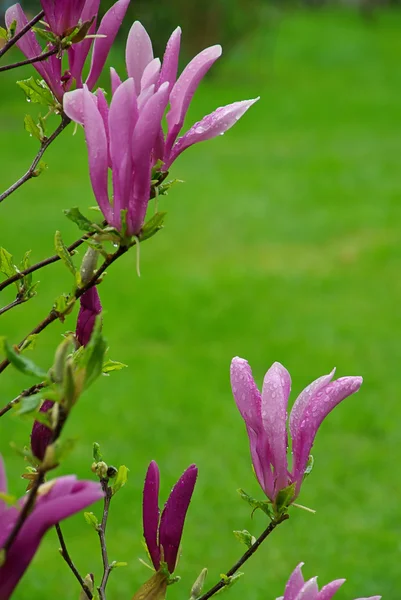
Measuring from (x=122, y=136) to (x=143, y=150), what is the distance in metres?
0.02

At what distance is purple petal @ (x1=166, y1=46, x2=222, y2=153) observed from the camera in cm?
73

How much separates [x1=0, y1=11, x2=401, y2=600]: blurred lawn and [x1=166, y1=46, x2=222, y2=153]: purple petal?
160mm

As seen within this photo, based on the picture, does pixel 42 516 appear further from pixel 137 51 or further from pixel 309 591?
pixel 137 51

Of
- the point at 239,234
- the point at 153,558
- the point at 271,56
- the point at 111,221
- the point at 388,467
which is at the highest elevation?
the point at 111,221

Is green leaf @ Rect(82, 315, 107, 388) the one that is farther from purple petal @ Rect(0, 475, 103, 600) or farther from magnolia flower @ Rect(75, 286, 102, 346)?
magnolia flower @ Rect(75, 286, 102, 346)

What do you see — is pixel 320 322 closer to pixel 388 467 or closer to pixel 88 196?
pixel 388 467

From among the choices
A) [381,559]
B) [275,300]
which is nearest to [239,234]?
[275,300]

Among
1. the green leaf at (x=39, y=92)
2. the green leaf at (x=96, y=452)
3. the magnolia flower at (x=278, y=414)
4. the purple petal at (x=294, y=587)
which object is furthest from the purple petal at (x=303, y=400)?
the green leaf at (x=39, y=92)

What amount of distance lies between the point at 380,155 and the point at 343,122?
1.96 meters

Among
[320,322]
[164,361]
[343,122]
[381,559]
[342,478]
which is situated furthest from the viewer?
[343,122]

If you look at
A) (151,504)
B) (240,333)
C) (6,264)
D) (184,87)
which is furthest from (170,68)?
(240,333)

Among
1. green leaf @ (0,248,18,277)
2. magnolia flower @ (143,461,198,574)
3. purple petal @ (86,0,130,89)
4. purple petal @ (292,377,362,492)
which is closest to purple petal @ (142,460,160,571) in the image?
magnolia flower @ (143,461,198,574)

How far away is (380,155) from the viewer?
32.4 feet

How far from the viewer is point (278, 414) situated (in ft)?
2.44
